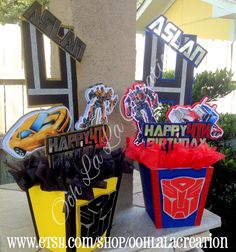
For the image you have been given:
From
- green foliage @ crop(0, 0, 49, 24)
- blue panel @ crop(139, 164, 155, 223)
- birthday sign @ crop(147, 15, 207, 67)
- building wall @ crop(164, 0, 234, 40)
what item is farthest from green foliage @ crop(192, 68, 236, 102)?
green foliage @ crop(0, 0, 49, 24)

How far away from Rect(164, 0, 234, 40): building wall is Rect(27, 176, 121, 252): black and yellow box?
522cm

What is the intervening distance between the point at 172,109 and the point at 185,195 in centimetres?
31

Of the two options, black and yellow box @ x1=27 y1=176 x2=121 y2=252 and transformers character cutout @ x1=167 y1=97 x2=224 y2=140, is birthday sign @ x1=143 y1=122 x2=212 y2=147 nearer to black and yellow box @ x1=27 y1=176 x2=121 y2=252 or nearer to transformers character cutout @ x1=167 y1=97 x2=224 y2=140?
transformers character cutout @ x1=167 y1=97 x2=224 y2=140

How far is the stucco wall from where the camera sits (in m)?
1.12

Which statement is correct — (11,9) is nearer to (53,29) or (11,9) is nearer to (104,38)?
(104,38)

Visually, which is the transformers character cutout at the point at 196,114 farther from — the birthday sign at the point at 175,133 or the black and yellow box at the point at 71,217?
the black and yellow box at the point at 71,217

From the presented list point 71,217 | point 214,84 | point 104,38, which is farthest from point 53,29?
point 214,84

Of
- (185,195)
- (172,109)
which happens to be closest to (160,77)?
(172,109)

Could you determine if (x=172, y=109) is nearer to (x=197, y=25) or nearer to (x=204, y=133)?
(x=204, y=133)

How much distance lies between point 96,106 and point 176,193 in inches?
16.3

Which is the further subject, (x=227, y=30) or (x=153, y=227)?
(x=227, y=30)

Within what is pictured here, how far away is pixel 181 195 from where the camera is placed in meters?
1.12

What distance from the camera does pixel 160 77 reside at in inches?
49.1

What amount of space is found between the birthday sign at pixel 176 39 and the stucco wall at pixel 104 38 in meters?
0.11
